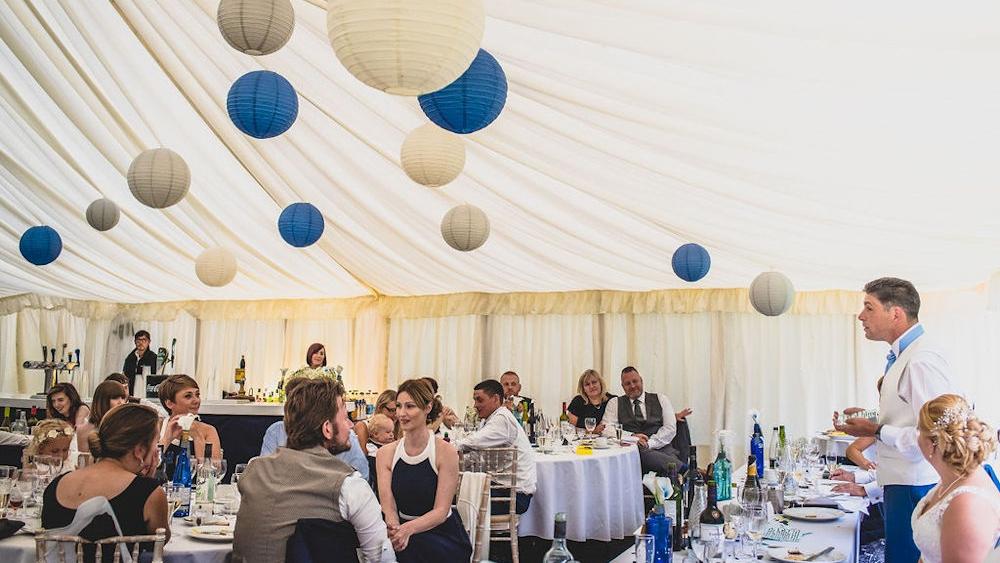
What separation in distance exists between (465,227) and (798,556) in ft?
12.7

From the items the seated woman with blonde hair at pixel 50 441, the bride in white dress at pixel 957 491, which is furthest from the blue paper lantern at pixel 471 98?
the seated woman with blonde hair at pixel 50 441

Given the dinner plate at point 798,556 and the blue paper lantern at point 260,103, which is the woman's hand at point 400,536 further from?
the blue paper lantern at point 260,103

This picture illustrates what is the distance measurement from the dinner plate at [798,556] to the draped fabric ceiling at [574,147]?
6.78ft

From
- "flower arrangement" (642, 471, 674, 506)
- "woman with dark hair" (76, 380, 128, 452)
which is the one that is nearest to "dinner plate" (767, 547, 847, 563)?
"flower arrangement" (642, 471, 674, 506)

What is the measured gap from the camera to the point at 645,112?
509 cm

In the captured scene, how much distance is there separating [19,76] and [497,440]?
4.51 metres

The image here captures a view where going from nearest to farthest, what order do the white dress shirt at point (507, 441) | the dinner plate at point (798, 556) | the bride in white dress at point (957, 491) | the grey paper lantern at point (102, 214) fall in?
the bride in white dress at point (957, 491) < the dinner plate at point (798, 556) < the white dress shirt at point (507, 441) < the grey paper lantern at point (102, 214)

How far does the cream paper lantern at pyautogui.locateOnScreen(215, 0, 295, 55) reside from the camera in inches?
145

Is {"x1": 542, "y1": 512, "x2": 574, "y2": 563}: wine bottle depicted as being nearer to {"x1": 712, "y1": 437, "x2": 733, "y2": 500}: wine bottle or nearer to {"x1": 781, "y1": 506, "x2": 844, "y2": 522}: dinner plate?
{"x1": 781, "y1": 506, "x2": 844, "y2": 522}: dinner plate

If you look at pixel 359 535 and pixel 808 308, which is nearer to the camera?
pixel 359 535

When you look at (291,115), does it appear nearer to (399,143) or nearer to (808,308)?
(399,143)

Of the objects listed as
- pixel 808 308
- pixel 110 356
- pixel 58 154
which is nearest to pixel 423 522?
pixel 58 154

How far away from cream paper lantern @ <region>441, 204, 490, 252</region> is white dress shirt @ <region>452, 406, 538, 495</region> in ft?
4.01

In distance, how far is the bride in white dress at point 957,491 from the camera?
7.80 ft
